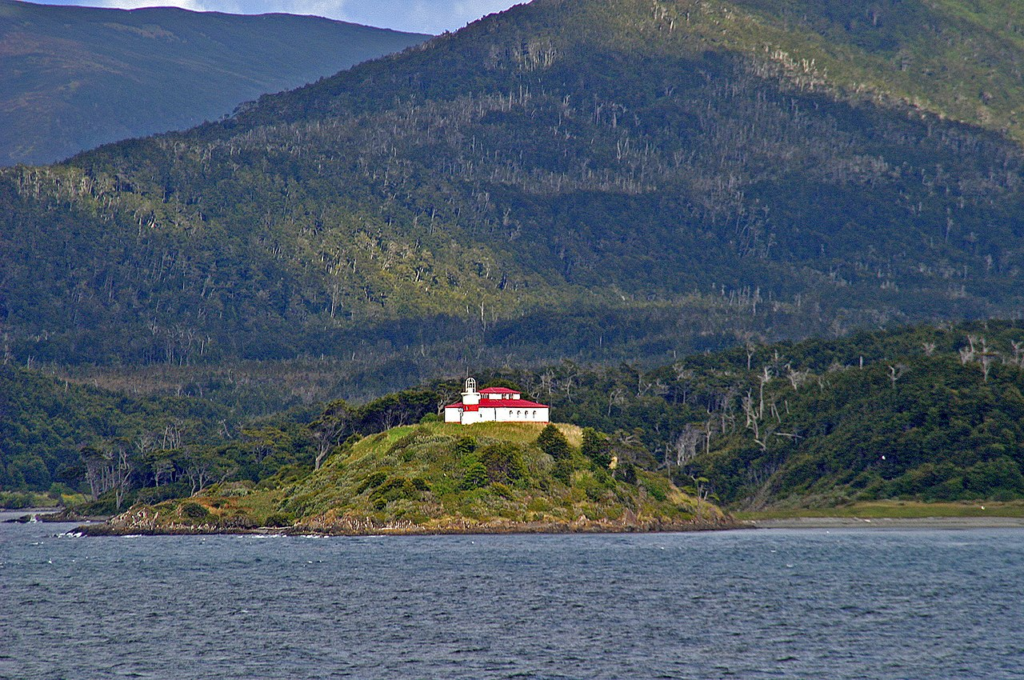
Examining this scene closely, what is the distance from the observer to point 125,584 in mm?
129375

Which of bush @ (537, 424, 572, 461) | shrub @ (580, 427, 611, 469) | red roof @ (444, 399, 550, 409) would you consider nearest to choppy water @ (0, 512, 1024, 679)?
bush @ (537, 424, 572, 461)

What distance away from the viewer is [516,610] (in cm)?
10919

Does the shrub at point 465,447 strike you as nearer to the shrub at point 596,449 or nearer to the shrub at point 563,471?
the shrub at point 563,471

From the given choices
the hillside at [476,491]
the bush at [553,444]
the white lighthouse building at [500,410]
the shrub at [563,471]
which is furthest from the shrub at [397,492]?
the bush at [553,444]

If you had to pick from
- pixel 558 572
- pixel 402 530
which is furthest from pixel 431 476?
pixel 558 572

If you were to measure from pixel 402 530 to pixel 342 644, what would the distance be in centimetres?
8854

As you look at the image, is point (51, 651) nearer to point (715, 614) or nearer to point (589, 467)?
point (715, 614)

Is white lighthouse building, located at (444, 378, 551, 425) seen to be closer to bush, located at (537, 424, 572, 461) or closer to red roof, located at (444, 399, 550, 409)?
red roof, located at (444, 399, 550, 409)

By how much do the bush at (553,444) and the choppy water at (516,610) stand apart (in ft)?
65.3

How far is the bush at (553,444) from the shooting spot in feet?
622

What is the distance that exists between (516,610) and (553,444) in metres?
81.0

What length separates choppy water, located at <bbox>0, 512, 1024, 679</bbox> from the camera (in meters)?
86.1

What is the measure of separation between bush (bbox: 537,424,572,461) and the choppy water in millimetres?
19909

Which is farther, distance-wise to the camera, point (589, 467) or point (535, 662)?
point (589, 467)
